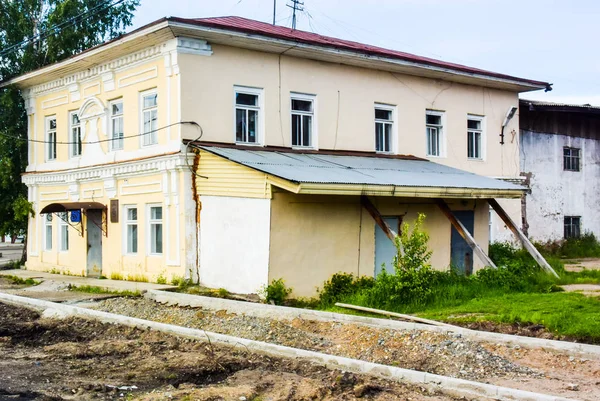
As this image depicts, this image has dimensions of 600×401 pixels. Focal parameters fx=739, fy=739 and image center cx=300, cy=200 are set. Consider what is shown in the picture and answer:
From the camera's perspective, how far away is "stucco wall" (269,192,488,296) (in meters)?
15.0

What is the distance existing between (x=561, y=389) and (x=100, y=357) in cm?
580

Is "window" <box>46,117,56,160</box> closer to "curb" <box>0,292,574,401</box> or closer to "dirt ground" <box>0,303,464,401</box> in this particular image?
"curb" <box>0,292,574,401</box>

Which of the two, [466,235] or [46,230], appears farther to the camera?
[46,230]

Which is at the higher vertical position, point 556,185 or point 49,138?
point 49,138

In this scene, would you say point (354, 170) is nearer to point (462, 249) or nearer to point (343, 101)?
point (343, 101)

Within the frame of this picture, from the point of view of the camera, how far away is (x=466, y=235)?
16.6 m

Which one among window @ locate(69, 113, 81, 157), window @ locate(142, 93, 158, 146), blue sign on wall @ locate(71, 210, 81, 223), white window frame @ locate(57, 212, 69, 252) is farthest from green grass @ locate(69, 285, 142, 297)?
window @ locate(69, 113, 81, 157)

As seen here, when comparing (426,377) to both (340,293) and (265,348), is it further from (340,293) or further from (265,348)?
(340,293)

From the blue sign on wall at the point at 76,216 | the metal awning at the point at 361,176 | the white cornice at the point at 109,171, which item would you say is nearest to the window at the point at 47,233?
the white cornice at the point at 109,171

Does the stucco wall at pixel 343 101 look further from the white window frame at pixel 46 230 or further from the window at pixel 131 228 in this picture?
the white window frame at pixel 46 230

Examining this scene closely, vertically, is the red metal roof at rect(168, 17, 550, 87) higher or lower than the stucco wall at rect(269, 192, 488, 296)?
higher

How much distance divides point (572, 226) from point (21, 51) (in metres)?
20.2

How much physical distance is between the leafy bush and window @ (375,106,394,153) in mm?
7338

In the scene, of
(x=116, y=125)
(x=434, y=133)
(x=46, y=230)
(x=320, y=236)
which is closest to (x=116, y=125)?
(x=116, y=125)
